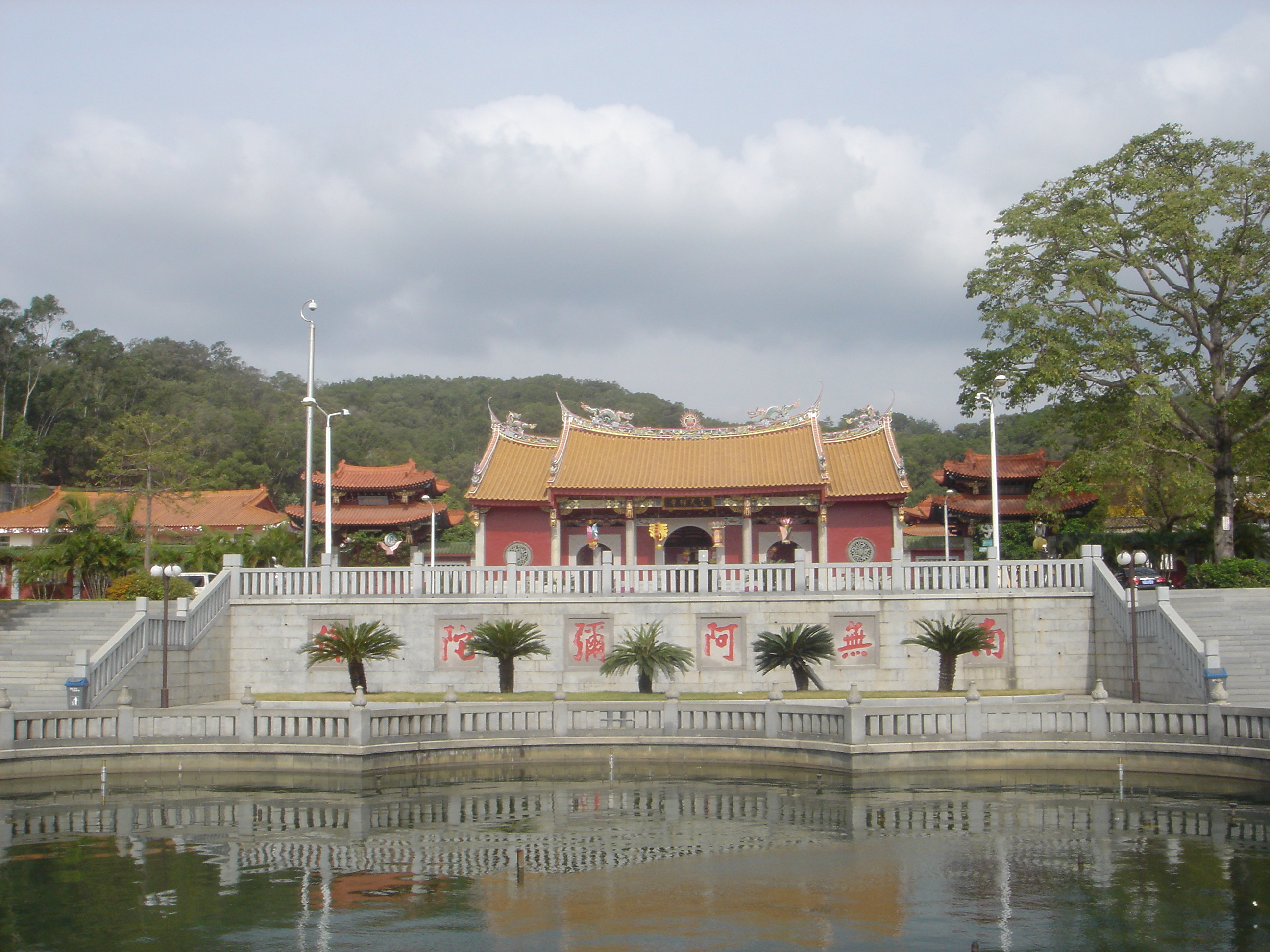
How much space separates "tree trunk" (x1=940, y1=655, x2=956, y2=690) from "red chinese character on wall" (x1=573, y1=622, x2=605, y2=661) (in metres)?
7.06

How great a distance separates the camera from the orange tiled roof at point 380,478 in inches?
1626

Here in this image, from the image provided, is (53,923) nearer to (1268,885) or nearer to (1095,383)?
(1268,885)

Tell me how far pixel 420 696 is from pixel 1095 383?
18304 millimetres

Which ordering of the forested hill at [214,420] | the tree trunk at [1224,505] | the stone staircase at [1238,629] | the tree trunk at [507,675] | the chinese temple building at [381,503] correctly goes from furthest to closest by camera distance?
the forested hill at [214,420], the chinese temple building at [381,503], the tree trunk at [1224,505], the tree trunk at [507,675], the stone staircase at [1238,629]

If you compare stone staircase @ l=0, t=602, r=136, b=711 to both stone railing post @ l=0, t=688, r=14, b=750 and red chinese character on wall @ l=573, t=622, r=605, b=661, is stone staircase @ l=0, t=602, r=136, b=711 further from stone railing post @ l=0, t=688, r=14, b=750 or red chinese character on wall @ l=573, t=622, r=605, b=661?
red chinese character on wall @ l=573, t=622, r=605, b=661

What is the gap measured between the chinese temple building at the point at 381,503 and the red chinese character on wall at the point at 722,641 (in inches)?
729

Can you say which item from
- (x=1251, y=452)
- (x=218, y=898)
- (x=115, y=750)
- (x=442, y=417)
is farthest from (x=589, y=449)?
(x=442, y=417)

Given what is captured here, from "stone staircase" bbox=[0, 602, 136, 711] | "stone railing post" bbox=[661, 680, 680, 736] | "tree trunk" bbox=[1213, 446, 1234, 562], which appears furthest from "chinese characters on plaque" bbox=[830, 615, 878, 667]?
"stone staircase" bbox=[0, 602, 136, 711]

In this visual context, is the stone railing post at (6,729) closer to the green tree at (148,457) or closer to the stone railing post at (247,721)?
the stone railing post at (247,721)

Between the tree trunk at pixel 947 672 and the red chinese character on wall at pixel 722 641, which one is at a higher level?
the red chinese character on wall at pixel 722 641

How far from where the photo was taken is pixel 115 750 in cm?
1681

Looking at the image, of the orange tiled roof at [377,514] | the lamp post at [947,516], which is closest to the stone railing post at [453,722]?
the lamp post at [947,516]

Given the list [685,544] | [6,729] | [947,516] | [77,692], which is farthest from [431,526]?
[6,729]

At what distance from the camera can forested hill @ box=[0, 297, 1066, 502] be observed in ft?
211
